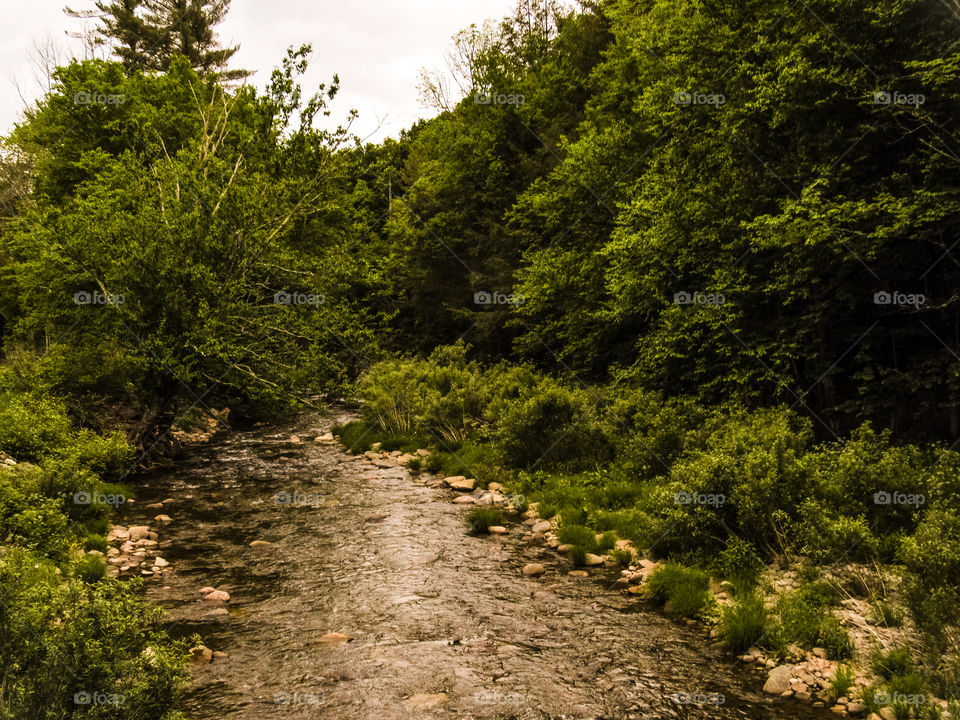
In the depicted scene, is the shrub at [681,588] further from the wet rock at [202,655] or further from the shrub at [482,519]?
the wet rock at [202,655]

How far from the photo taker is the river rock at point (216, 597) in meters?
8.45

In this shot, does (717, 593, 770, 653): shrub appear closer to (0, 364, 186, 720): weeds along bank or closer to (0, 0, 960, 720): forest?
(0, 0, 960, 720): forest

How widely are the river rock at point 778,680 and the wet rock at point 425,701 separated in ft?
11.0

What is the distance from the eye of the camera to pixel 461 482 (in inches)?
585

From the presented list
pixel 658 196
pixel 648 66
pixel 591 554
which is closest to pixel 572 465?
pixel 591 554

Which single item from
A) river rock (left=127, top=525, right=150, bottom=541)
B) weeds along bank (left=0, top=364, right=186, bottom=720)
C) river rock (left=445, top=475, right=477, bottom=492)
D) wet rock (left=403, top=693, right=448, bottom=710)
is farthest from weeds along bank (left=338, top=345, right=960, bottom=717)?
river rock (left=127, top=525, right=150, bottom=541)

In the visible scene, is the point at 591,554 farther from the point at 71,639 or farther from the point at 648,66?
the point at 648,66

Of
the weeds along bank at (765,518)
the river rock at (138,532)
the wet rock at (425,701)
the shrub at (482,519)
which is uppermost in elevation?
the weeds along bank at (765,518)

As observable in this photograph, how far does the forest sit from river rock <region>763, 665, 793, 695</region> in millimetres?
495

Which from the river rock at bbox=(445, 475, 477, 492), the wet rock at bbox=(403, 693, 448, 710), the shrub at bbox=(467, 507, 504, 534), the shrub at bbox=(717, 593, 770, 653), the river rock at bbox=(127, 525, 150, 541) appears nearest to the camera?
the wet rock at bbox=(403, 693, 448, 710)

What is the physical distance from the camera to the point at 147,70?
101 ft

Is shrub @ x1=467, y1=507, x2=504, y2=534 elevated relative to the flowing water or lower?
elevated

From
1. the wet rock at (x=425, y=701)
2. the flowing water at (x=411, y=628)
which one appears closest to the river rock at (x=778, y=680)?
the flowing water at (x=411, y=628)

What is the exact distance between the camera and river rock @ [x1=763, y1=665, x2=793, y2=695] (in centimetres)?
623
